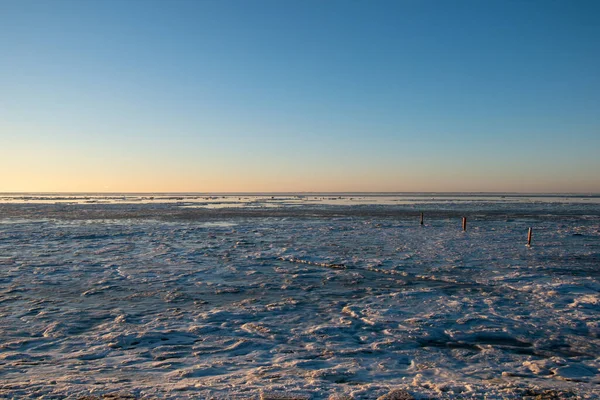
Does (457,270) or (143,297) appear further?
(457,270)

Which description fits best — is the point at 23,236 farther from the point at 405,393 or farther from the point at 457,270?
the point at 405,393

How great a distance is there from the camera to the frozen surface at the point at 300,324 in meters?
5.95

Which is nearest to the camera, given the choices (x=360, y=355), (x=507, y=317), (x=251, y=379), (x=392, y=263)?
(x=251, y=379)

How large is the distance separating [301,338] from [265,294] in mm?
3723

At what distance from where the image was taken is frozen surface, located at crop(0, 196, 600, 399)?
5.95 metres

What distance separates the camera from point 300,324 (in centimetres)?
891

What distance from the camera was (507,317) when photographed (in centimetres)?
941

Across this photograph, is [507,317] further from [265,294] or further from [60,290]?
[60,290]

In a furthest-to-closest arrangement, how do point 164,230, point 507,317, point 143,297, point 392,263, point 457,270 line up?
point 164,230 → point 392,263 → point 457,270 → point 143,297 → point 507,317

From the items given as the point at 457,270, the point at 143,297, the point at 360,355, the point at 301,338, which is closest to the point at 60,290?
the point at 143,297

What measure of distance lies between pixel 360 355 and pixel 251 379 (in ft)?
6.73

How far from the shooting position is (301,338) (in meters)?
8.03

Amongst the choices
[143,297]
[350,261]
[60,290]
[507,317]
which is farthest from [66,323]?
[350,261]

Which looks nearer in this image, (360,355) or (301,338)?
(360,355)
